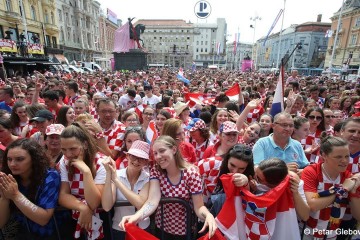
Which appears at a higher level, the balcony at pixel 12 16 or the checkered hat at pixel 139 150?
the balcony at pixel 12 16

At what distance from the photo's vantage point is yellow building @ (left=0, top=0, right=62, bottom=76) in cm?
2139

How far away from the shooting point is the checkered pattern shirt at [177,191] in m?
2.10

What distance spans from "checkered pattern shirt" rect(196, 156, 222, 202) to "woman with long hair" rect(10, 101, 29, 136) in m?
3.52

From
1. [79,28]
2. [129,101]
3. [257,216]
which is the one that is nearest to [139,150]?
[257,216]

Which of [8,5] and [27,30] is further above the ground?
[8,5]

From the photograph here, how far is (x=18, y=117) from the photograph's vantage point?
4.04 meters

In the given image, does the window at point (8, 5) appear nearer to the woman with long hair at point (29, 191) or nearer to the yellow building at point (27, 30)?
the yellow building at point (27, 30)

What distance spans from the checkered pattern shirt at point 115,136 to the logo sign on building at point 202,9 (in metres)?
23.1

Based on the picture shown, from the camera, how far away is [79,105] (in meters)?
4.69

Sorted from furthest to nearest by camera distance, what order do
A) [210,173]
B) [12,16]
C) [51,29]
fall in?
[51,29] → [12,16] → [210,173]

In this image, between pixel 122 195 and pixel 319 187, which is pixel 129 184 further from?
pixel 319 187

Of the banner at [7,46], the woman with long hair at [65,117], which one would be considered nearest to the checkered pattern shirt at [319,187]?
the woman with long hair at [65,117]

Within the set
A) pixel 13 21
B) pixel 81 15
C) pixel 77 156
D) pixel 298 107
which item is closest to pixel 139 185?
pixel 77 156

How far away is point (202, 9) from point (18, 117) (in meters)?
23.8
